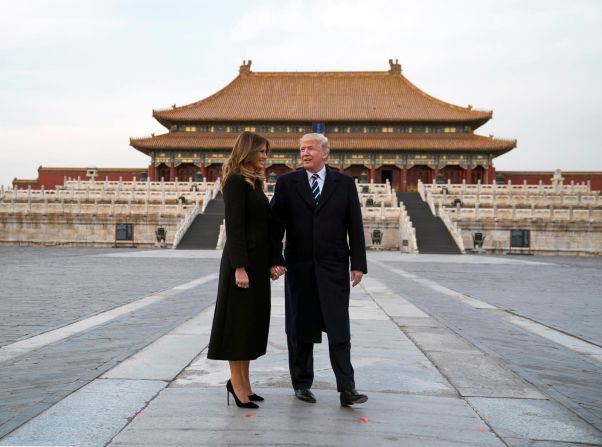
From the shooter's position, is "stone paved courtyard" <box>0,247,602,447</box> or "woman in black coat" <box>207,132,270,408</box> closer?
"stone paved courtyard" <box>0,247,602,447</box>

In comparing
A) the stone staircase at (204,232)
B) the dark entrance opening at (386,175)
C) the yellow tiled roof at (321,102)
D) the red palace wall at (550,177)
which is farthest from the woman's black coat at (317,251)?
the dark entrance opening at (386,175)

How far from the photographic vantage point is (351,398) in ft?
11.8

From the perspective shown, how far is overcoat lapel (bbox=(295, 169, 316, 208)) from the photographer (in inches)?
158

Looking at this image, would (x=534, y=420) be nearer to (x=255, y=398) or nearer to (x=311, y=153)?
(x=255, y=398)

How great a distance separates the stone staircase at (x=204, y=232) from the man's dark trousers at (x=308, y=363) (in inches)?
865

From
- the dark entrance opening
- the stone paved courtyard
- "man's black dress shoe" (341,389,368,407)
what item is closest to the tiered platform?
the stone paved courtyard

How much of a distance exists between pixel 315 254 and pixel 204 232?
2477 cm

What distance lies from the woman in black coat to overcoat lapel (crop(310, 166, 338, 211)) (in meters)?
0.38

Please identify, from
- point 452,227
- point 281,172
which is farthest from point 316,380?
point 281,172

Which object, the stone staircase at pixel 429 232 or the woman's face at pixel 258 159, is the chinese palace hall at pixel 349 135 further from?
the woman's face at pixel 258 159

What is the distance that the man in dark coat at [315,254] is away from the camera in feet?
12.8

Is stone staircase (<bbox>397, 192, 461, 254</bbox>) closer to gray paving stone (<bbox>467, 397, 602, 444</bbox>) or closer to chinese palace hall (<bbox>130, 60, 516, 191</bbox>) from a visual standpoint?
chinese palace hall (<bbox>130, 60, 516, 191</bbox>)

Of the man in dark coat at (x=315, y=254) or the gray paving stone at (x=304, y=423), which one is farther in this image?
the man in dark coat at (x=315, y=254)

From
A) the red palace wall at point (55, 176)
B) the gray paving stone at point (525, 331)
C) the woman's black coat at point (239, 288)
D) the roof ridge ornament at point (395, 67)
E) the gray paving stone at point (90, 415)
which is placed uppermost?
the roof ridge ornament at point (395, 67)
